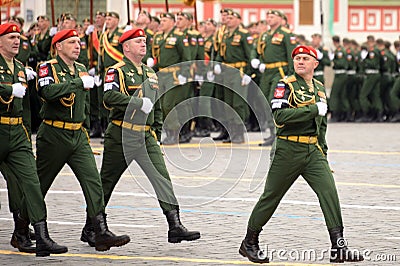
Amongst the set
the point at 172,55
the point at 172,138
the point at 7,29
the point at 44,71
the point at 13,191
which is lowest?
the point at 172,138

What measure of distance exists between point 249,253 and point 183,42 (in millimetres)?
9975

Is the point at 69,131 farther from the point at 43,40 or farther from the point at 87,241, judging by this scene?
the point at 43,40

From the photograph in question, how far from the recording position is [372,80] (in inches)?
1021

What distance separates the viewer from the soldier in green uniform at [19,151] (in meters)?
9.57

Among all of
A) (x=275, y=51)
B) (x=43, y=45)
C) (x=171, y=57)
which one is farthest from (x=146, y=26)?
(x=275, y=51)

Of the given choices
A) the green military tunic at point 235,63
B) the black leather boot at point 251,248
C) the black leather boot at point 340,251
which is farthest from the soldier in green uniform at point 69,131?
the green military tunic at point 235,63

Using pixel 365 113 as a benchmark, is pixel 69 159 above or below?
above

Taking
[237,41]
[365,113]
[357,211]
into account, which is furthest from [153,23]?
[357,211]

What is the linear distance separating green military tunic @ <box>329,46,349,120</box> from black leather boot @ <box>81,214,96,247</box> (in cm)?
1662

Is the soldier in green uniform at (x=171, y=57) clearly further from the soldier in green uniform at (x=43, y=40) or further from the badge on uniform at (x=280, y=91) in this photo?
the badge on uniform at (x=280, y=91)

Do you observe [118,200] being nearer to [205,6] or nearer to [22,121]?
[22,121]

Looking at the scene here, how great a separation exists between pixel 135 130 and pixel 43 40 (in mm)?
10584

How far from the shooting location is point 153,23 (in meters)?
20.7

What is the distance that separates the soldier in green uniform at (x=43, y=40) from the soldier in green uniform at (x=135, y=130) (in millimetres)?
9984
